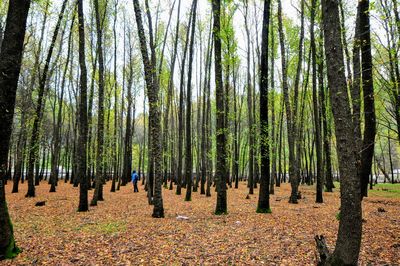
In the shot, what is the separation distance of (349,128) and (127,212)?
10005mm

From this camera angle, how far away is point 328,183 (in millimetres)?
20766

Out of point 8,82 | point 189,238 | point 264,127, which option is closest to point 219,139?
point 264,127

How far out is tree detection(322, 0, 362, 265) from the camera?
3.86 metres

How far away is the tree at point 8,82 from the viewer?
16.9 ft

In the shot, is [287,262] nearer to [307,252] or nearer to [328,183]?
[307,252]

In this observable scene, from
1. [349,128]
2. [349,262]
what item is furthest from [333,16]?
[349,262]

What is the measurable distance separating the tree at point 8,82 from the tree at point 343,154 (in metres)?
5.76

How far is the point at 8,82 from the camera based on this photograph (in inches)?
206

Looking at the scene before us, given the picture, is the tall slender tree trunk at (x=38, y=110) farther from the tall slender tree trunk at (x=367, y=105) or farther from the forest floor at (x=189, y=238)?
the tall slender tree trunk at (x=367, y=105)

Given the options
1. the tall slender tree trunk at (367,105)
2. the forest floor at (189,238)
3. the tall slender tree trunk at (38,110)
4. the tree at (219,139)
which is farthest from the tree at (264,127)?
the tall slender tree trunk at (38,110)

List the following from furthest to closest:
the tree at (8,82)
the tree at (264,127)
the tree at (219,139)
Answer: the tree at (264,127), the tree at (219,139), the tree at (8,82)

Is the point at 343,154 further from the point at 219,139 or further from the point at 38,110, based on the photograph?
the point at 38,110

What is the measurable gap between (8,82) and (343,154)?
6206 millimetres

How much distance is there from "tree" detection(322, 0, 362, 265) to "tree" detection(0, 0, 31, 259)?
5.76 m
